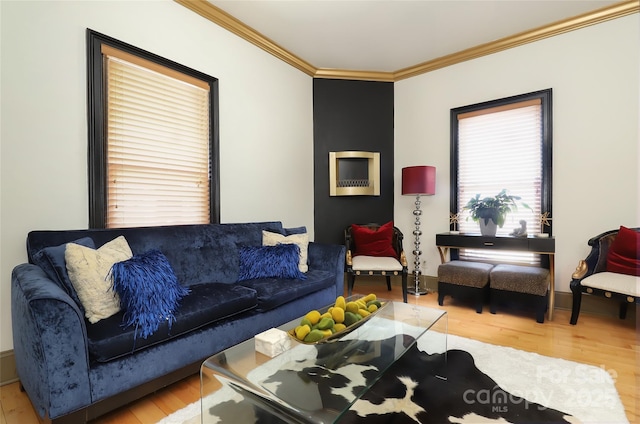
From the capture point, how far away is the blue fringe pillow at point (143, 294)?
171 cm

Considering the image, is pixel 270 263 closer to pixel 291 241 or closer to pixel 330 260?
pixel 291 241

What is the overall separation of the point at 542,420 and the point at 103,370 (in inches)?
87.2

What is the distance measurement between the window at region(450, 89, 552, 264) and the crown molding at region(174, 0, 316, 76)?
84.4 inches

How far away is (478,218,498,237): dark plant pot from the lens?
354 centimetres

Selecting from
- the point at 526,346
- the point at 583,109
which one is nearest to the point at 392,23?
the point at 583,109

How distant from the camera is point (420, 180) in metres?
3.94

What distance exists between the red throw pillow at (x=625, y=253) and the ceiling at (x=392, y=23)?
86.1 inches

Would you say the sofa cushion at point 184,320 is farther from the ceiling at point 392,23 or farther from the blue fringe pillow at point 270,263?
the ceiling at point 392,23

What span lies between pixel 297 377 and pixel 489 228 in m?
3.04

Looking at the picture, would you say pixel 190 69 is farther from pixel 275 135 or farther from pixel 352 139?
pixel 352 139

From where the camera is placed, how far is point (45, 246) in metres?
1.91

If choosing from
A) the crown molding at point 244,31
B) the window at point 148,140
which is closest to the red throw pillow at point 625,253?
the window at point 148,140

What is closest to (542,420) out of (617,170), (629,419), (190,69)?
(629,419)

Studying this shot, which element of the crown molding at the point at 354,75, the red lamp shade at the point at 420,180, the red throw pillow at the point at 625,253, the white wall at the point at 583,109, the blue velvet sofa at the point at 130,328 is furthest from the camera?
the crown molding at the point at 354,75
